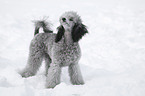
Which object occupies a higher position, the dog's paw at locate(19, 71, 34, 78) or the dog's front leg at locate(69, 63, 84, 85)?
the dog's front leg at locate(69, 63, 84, 85)

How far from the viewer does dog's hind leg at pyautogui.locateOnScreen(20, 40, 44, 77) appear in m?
3.99

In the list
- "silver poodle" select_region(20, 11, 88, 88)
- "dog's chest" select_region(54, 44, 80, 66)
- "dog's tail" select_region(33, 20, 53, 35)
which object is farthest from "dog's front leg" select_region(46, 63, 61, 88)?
"dog's tail" select_region(33, 20, 53, 35)

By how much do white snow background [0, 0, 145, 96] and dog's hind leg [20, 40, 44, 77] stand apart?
0.62 feet

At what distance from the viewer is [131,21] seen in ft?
30.0

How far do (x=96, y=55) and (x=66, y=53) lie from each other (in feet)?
9.72

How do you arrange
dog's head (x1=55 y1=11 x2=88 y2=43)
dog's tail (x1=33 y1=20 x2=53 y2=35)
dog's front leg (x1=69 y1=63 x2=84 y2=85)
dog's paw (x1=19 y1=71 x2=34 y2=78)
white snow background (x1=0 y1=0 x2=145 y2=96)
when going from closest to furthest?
white snow background (x1=0 y1=0 x2=145 y2=96) < dog's head (x1=55 y1=11 x2=88 y2=43) < dog's front leg (x1=69 y1=63 x2=84 y2=85) < dog's paw (x1=19 y1=71 x2=34 y2=78) < dog's tail (x1=33 y1=20 x2=53 y2=35)

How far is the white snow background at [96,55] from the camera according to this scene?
2.58 m

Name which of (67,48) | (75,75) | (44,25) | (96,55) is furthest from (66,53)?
(96,55)

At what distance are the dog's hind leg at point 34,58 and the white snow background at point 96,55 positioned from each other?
0.19 meters

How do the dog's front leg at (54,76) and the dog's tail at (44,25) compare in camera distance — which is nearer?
the dog's front leg at (54,76)

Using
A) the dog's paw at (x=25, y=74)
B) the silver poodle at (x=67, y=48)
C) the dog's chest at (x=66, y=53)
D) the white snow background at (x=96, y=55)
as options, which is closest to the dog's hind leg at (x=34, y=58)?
the dog's paw at (x=25, y=74)

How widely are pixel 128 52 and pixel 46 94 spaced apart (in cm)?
465

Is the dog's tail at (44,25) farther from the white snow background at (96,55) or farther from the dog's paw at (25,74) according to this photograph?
the dog's paw at (25,74)

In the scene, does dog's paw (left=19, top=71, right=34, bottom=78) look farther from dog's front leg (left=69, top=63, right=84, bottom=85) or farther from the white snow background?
dog's front leg (left=69, top=63, right=84, bottom=85)
